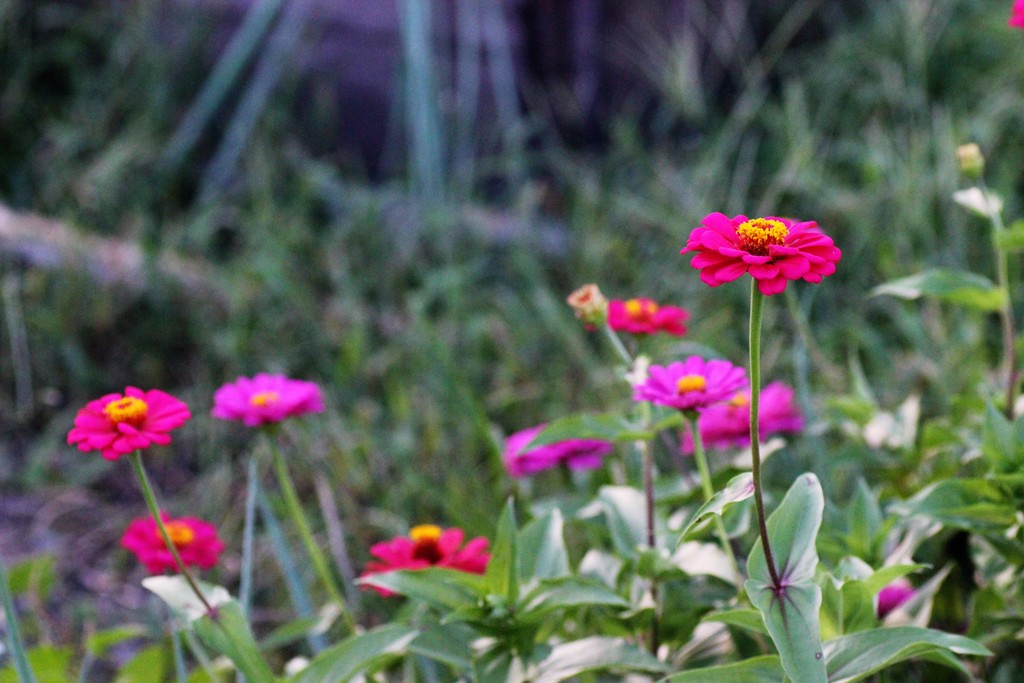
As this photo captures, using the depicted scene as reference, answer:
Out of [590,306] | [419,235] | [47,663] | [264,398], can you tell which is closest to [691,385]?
[590,306]

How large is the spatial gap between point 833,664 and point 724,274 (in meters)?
Result: 0.25

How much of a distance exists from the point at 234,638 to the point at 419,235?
1.33 meters

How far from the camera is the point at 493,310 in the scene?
6.09ft

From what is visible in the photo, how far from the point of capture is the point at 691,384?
0.69 meters

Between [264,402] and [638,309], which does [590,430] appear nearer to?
[638,309]

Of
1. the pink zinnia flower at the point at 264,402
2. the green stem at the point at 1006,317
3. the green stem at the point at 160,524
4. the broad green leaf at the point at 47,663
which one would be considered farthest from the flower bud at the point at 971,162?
the broad green leaf at the point at 47,663

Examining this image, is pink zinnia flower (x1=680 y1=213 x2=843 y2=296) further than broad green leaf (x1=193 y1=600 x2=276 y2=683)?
No

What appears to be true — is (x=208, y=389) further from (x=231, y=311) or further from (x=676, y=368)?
(x=676, y=368)

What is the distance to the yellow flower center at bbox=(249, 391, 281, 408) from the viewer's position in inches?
31.9

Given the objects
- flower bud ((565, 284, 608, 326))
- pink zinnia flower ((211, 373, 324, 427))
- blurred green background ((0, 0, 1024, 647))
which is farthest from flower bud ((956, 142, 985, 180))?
pink zinnia flower ((211, 373, 324, 427))

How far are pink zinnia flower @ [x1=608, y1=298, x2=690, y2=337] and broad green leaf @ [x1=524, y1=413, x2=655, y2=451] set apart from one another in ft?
0.27

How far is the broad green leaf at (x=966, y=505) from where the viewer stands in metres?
0.73

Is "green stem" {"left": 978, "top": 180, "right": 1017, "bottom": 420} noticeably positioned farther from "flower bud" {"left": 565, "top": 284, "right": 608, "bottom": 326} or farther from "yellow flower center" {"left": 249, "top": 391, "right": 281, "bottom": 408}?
"yellow flower center" {"left": 249, "top": 391, "right": 281, "bottom": 408}

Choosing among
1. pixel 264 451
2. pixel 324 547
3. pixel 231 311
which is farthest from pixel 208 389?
pixel 324 547
